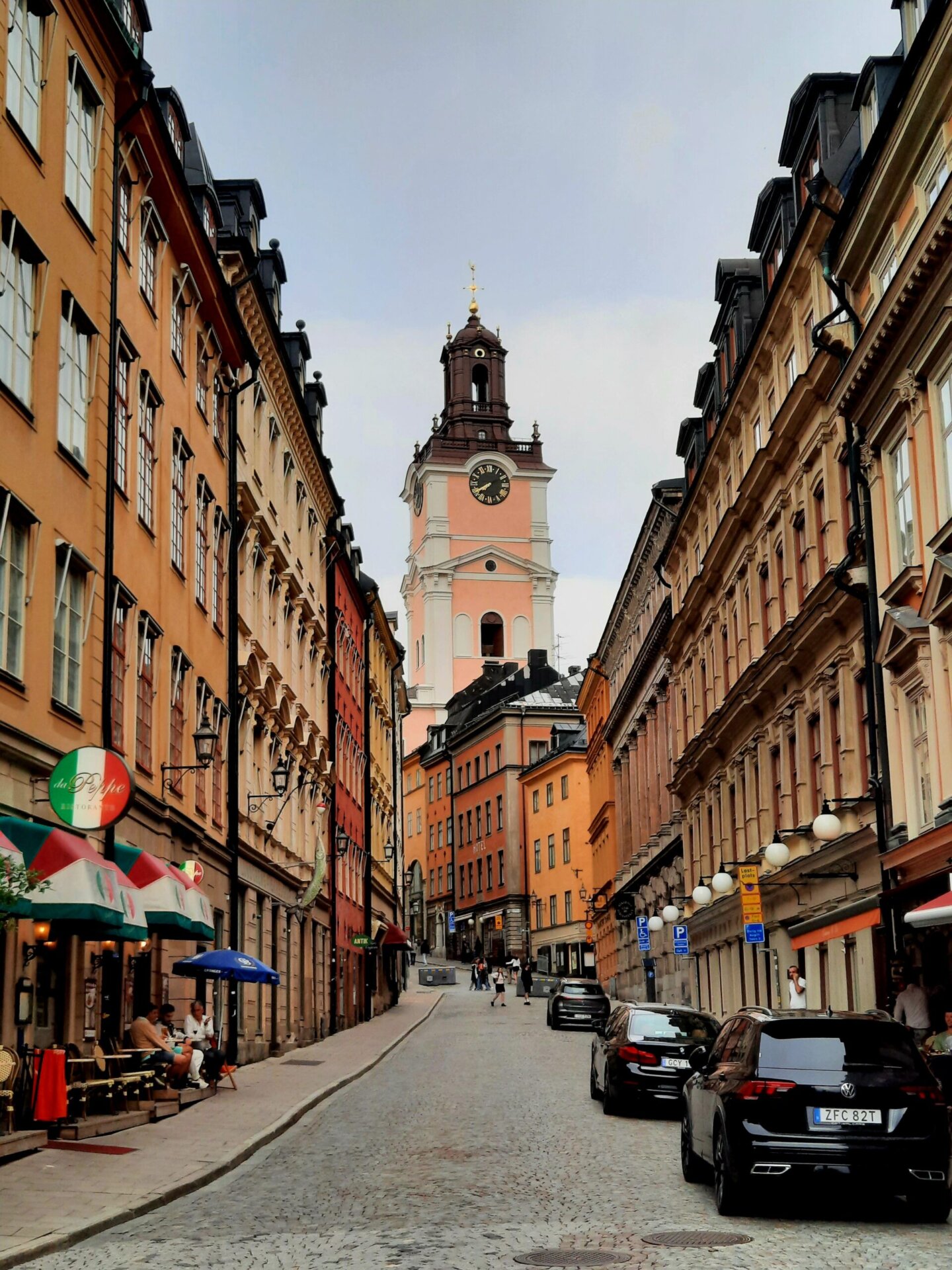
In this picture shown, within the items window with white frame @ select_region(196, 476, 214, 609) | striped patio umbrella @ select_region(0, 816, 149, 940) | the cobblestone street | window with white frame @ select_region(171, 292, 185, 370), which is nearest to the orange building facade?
window with white frame @ select_region(196, 476, 214, 609)

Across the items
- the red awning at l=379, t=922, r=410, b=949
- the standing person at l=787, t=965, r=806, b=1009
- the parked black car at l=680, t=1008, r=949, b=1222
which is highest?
the red awning at l=379, t=922, r=410, b=949

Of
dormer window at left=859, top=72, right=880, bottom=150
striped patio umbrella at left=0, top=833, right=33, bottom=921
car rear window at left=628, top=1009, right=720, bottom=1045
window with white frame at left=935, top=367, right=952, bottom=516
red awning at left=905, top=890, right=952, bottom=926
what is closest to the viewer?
striped patio umbrella at left=0, top=833, right=33, bottom=921

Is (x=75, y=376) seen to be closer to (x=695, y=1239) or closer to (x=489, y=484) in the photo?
(x=695, y=1239)

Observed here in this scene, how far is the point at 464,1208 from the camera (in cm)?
1316

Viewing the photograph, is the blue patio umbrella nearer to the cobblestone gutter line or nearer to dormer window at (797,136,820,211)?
the cobblestone gutter line

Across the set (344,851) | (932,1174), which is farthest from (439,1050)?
(932,1174)

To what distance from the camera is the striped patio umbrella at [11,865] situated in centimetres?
1269

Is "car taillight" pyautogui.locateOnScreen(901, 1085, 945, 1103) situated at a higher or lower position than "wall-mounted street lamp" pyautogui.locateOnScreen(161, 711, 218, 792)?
lower

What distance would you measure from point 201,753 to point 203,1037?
4.31 meters

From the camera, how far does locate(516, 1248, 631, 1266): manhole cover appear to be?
34.4ft

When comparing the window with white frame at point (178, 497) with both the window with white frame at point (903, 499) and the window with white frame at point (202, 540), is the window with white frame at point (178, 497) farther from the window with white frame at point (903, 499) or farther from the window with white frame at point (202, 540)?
the window with white frame at point (903, 499)

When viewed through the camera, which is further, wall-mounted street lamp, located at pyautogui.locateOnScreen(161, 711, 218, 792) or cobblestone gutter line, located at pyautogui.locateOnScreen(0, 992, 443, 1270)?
wall-mounted street lamp, located at pyautogui.locateOnScreen(161, 711, 218, 792)

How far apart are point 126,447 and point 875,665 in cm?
1180

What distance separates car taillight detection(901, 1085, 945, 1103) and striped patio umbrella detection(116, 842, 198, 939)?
11.5 m
